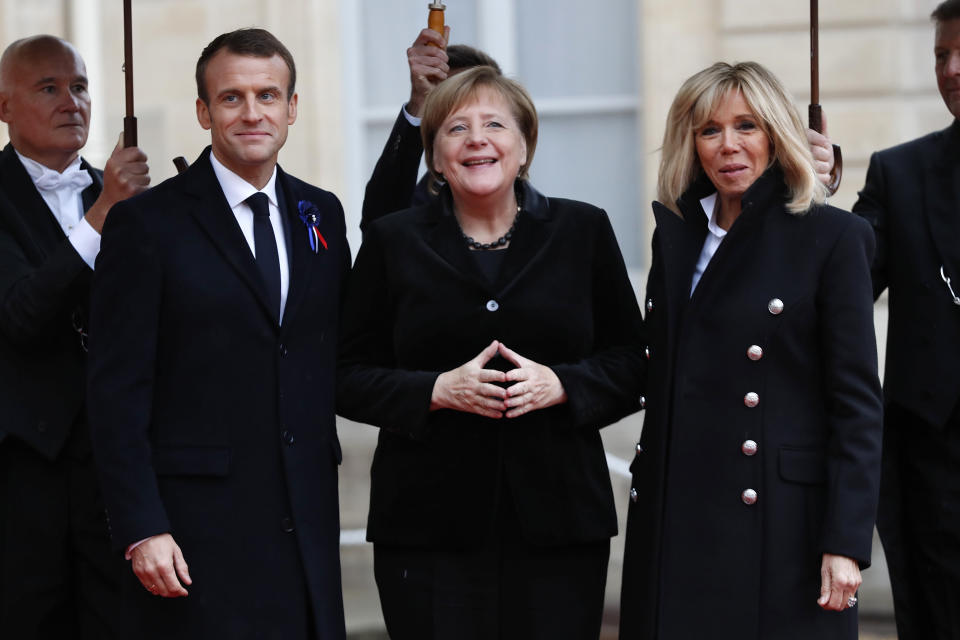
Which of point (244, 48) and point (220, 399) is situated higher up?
point (244, 48)

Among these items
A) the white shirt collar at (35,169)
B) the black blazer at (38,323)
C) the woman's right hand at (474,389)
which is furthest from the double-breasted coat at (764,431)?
the white shirt collar at (35,169)

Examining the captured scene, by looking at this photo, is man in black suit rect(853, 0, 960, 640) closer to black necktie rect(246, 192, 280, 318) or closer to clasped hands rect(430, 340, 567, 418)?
clasped hands rect(430, 340, 567, 418)

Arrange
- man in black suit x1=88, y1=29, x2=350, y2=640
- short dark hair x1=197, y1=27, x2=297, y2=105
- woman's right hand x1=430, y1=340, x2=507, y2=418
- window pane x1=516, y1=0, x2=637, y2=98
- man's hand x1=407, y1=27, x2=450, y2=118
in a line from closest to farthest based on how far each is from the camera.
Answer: man in black suit x1=88, y1=29, x2=350, y2=640 < woman's right hand x1=430, y1=340, x2=507, y2=418 < short dark hair x1=197, y1=27, x2=297, y2=105 < man's hand x1=407, y1=27, x2=450, y2=118 < window pane x1=516, y1=0, x2=637, y2=98

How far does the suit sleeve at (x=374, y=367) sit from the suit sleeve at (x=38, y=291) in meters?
0.67

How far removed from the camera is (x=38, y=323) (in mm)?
3510

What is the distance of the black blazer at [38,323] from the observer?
348 centimetres

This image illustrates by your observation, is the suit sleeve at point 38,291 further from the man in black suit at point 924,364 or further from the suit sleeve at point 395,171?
the man in black suit at point 924,364

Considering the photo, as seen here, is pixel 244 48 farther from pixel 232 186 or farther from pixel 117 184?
pixel 117 184

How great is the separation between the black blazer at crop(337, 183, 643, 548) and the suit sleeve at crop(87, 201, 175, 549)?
1.65 feet

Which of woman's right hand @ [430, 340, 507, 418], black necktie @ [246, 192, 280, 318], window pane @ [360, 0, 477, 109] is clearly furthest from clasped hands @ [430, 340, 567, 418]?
window pane @ [360, 0, 477, 109]

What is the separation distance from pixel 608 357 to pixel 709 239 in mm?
383

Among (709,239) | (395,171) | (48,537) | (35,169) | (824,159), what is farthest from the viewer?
(395,171)

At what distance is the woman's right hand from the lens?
324cm

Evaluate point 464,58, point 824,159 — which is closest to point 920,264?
point 824,159
